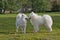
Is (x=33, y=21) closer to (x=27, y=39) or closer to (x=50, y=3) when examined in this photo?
(x=27, y=39)

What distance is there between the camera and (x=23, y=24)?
1596 cm

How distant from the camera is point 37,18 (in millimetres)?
16359

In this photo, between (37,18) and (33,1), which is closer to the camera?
(37,18)

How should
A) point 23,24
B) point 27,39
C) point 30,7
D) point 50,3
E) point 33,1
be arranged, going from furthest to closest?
point 50,3 < point 30,7 < point 33,1 < point 23,24 < point 27,39

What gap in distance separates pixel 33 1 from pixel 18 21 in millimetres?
55639

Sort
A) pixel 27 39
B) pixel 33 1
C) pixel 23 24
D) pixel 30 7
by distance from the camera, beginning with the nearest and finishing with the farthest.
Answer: pixel 27 39, pixel 23 24, pixel 33 1, pixel 30 7

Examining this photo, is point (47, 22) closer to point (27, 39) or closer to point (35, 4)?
point (27, 39)

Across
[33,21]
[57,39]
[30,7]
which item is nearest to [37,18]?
[33,21]

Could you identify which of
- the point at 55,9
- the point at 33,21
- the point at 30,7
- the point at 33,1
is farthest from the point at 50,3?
the point at 33,21

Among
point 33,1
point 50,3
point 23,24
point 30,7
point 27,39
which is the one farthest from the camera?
point 50,3

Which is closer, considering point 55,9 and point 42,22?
point 42,22

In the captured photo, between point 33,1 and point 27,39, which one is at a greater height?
point 33,1

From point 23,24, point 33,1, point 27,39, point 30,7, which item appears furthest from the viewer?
point 30,7

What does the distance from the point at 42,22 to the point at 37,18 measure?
43cm
